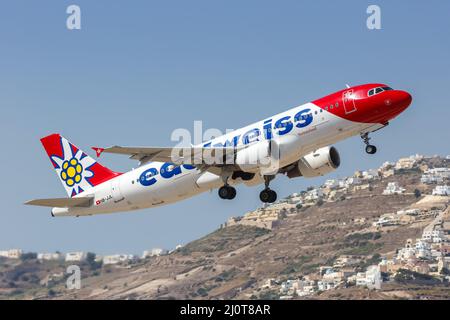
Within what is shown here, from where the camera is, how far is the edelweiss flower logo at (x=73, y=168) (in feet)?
212

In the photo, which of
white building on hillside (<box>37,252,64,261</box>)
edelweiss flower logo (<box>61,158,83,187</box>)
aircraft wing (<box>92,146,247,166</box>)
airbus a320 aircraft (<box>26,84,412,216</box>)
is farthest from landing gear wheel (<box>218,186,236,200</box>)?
white building on hillside (<box>37,252,64,261</box>)

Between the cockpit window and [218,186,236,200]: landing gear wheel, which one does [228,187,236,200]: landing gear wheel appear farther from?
the cockpit window

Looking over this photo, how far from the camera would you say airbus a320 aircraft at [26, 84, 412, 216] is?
51688 millimetres

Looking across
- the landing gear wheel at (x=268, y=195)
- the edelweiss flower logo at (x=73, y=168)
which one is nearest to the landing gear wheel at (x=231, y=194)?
the landing gear wheel at (x=268, y=195)

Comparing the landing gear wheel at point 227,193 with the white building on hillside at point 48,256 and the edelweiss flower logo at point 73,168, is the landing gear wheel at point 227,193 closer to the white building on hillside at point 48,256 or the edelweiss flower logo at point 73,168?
the edelweiss flower logo at point 73,168

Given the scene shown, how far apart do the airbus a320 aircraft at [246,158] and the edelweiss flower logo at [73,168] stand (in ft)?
0.35

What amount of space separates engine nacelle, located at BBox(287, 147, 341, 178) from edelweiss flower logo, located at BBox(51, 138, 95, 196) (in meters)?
16.3
